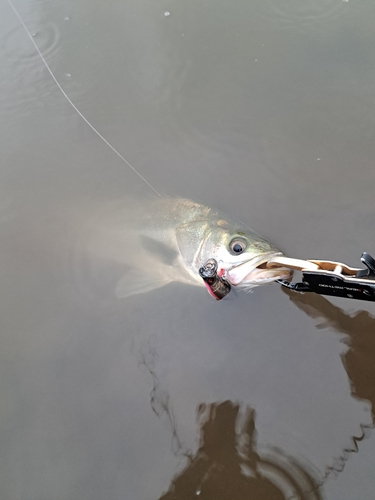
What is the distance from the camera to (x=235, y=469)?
250cm

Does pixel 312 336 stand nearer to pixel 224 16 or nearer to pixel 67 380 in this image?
pixel 67 380

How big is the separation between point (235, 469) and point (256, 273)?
1.34 metres

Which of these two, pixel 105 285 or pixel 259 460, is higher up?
pixel 105 285

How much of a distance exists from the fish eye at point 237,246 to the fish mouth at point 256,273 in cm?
16

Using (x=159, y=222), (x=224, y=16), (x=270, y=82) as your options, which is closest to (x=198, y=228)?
(x=159, y=222)

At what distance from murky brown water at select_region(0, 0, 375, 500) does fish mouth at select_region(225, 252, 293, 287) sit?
0.37 meters

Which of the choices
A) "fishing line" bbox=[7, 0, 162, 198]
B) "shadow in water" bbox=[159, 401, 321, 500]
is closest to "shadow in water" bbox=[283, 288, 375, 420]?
"shadow in water" bbox=[159, 401, 321, 500]

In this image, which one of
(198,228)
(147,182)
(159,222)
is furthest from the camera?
(147,182)

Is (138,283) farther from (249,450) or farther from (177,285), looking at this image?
(249,450)

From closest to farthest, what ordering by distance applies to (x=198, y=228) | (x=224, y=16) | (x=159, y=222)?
1. (x=198, y=228)
2. (x=159, y=222)
3. (x=224, y=16)

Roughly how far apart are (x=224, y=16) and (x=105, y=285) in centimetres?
362

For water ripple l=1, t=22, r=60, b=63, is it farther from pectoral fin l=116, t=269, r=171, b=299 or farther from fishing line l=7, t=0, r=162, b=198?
pectoral fin l=116, t=269, r=171, b=299

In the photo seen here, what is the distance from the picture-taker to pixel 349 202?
3.28 m

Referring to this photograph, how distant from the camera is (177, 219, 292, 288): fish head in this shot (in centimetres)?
264
